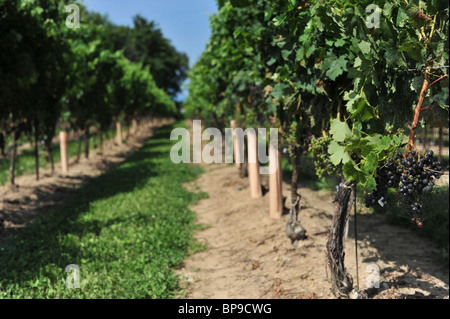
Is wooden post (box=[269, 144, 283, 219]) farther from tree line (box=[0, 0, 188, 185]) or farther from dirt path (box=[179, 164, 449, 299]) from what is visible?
tree line (box=[0, 0, 188, 185])

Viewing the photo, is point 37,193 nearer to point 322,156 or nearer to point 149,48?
point 322,156

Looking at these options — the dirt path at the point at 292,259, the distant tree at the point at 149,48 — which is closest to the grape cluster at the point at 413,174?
the dirt path at the point at 292,259

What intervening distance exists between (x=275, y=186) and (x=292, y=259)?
1.61 m

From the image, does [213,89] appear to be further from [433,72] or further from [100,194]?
[433,72]

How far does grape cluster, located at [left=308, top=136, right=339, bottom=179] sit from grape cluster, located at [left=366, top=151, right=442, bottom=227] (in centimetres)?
91

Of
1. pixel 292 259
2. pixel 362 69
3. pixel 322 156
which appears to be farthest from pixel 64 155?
pixel 362 69

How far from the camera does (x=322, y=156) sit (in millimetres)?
3879

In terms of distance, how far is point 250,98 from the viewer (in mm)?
8656

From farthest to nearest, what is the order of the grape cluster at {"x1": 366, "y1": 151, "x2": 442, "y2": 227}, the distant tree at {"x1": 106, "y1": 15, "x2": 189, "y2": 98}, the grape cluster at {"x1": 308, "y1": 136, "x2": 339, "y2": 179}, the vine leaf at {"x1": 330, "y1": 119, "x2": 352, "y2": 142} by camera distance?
the distant tree at {"x1": 106, "y1": 15, "x2": 189, "y2": 98} → the grape cluster at {"x1": 308, "y1": 136, "x2": 339, "y2": 179} → the vine leaf at {"x1": 330, "y1": 119, "x2": 352, "y2": 142} → the grape cluster at {"x1": 366, "y1": 151, "x2": 442, "y2": 227}

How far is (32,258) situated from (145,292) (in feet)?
5.96

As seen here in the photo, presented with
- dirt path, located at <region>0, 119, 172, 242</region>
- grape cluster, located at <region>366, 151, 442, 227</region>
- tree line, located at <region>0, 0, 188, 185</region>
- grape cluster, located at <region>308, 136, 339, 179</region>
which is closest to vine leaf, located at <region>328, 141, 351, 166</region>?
grape cluster, located at <region>366, 151, 442, 227</region>

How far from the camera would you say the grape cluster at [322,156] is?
3.89 m

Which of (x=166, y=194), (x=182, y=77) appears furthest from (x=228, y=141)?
(x=182, y=77)

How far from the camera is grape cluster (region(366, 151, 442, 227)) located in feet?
8.75
